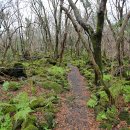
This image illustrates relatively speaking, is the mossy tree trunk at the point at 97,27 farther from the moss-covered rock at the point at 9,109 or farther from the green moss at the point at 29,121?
the moss-covered rock at the point at 9,109

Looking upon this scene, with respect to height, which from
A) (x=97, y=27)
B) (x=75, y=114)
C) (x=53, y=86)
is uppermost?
(x=97, y=27)

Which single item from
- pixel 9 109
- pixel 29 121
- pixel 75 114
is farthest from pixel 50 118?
pixel 9 109

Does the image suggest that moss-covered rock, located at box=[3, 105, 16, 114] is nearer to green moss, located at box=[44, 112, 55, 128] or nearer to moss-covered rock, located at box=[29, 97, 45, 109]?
moss-covered rock, located at box=[29, 97, 45, 109]

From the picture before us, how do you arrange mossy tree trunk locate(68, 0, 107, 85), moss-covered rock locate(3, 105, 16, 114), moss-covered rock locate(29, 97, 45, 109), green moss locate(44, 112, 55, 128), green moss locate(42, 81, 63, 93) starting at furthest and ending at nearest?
green moss locate(42, 81, 63, 93) → mossy tree trunk locate(68, 0, 107, 85) → moss-covered rock locate(29, 97, 45, 109) → moss-covered rock locate(3, 105, 16, 114) → green moss locate(44, 112, 55, 128)

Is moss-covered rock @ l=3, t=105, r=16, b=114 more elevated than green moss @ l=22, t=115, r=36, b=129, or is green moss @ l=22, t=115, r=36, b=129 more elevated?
moss-covered rock @ l=3, t=105, r=16, b=114

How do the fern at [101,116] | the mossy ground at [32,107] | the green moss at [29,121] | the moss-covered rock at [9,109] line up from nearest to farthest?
the green moss at [29,121] < the mossy ground at [32,107] < the fern at [101,116] < the moss-covered rock at [9,109]

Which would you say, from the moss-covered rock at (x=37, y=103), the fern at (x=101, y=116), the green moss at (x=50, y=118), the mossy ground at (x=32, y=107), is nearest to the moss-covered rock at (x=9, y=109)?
the mossy ground at (x=32, y=107)

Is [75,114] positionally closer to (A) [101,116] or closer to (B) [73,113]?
(B) [73,113]

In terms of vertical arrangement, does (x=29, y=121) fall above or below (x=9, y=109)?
below

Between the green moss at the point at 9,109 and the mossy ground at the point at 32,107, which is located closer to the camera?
the mossy ground at the point at 32,107

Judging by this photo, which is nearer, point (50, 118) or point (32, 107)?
point (50, 118)

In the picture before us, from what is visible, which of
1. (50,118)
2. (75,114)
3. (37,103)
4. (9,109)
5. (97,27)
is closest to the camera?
(50,118)

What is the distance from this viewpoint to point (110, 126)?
8852mm

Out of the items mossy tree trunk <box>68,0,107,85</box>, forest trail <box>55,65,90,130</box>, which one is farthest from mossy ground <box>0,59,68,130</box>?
mossy tree trunk <box>68,0,107,85</box>
